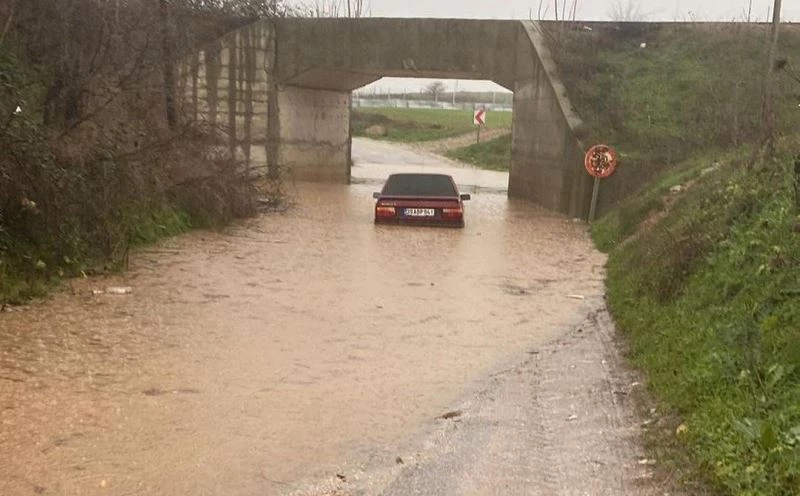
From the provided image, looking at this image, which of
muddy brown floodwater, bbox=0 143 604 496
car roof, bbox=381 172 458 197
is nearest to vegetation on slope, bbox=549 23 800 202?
car roof, bbox=381 172 458 197

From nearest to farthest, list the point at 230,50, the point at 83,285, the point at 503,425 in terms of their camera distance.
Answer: the point at 503,425
the point at 83,285
the point at 230,50

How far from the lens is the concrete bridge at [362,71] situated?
24656 millimetres

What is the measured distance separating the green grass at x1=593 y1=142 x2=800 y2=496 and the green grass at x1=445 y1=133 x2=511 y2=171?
117 ft

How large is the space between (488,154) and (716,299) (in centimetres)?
4345

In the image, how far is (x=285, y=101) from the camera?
28.0 m

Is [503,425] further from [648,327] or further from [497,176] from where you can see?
[497,176]

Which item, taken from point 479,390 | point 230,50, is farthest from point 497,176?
point 479,390

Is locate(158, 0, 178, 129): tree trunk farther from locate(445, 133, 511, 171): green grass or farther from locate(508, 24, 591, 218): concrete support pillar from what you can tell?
locate(445, 133, 511, 171): green grass

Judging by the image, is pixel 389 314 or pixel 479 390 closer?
pixel 479 390

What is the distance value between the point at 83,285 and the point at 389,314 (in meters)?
3.88

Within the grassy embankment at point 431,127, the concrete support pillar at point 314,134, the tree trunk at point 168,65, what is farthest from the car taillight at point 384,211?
the grassy embankment at point 431,127

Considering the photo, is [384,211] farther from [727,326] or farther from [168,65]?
[727,326]

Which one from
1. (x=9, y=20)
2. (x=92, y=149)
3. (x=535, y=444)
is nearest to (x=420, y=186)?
(x=92, y=149)

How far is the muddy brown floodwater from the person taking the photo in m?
5.61
